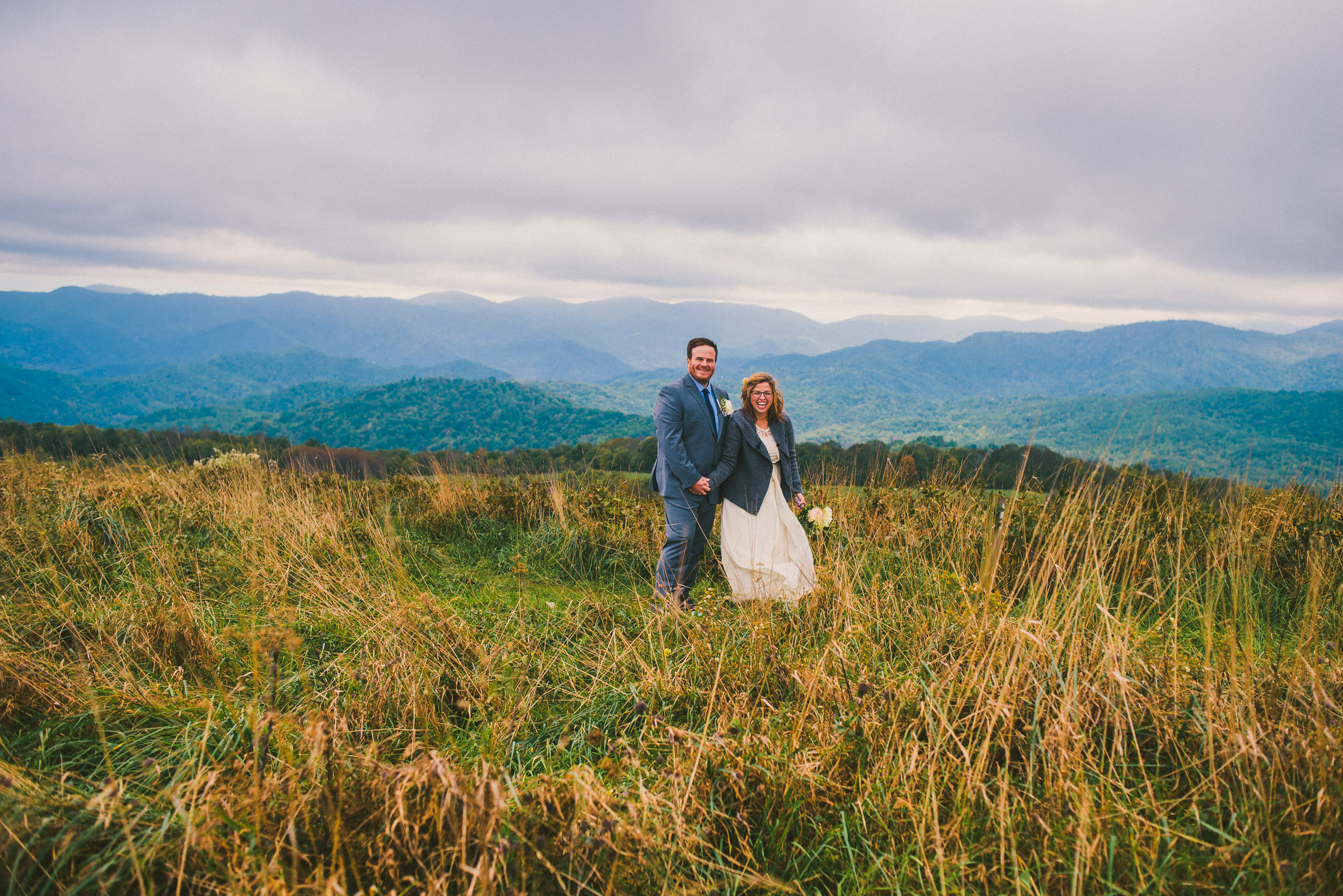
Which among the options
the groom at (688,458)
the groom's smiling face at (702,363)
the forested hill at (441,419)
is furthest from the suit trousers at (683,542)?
the forested hill at (441,419)

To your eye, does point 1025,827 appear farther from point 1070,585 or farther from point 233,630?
point 233,630

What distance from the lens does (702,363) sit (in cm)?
457

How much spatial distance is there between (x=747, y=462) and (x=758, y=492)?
258mm

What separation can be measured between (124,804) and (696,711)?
2047 millimetres

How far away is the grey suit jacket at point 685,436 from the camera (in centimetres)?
456

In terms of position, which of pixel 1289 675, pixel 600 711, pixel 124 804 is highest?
pixel 1289 675

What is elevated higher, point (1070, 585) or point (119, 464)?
point (1070, 585)

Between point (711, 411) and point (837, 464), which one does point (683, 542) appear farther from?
point (837, 464)

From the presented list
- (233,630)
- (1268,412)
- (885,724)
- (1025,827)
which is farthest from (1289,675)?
(1268,412)

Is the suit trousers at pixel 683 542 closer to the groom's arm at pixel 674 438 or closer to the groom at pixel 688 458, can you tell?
the groom at pixel 688 458

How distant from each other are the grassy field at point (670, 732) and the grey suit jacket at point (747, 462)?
0.98 meters

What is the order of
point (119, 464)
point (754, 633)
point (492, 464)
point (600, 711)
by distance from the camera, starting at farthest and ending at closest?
1. point (492, 464)
2. point (119, 464)
3. point (754, 633)
4. point (600, 711)

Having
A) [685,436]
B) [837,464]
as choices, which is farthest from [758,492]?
[837,464]

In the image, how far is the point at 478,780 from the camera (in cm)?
190
